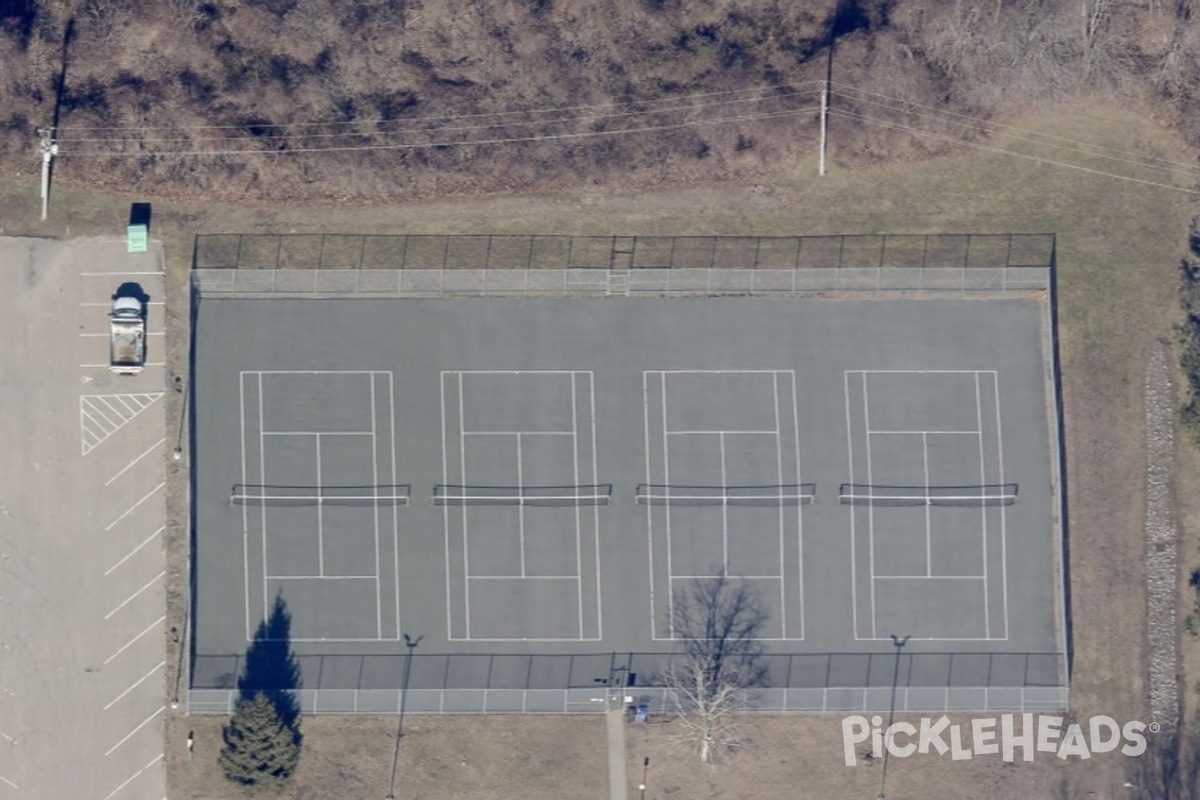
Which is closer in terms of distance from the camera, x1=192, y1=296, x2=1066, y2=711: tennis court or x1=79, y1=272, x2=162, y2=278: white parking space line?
x1=192, y1=296, x2=1066, y2=711: tennis court

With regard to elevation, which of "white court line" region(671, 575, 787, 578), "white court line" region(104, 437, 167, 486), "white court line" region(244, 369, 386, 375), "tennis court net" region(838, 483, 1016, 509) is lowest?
"white court line" region(671, 575, 787, 578)

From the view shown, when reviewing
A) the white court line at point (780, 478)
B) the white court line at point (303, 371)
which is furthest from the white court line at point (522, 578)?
the white court line at point (303, 371)

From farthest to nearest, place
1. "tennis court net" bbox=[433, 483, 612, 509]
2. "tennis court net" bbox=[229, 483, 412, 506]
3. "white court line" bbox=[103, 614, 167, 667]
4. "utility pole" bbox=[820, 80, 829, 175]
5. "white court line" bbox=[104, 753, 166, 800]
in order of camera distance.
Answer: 1. "utility pole" bbox=[820, 80, 829, 175]
2. "tennis court net" bbox=[433, 483, 612, 509]
3. "tennis court net" bbox=[229, 483, 412, 506]
4. "white court line" bbox=[103, 614, 167, 667]
5. "white court line" bbox=[104, 753, 166, 800]

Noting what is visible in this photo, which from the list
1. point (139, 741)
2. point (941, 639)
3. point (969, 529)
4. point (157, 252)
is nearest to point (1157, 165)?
point (969, 529)

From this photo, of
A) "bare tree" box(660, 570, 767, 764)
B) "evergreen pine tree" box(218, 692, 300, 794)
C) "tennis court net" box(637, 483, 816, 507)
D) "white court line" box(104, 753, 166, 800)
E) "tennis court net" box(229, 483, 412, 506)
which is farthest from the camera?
"tennis court net" box(637, 483, 816, 507)

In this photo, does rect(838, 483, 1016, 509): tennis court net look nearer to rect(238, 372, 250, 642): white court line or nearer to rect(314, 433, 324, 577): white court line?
rect(314, 433, 324, 577): white court line

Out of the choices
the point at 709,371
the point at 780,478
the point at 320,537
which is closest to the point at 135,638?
the point at 320,537

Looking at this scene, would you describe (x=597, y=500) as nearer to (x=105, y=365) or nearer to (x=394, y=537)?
(x=394, y=537)

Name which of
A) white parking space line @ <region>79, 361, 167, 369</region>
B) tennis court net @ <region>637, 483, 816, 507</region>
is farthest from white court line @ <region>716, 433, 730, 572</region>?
white parking space line @ <region>79, 361, 167, 369</region>
